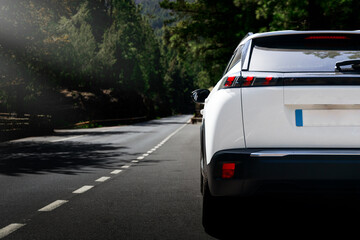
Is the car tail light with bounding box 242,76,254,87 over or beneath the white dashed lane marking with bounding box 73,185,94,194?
over

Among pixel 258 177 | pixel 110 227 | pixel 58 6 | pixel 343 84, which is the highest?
pixel 58 6

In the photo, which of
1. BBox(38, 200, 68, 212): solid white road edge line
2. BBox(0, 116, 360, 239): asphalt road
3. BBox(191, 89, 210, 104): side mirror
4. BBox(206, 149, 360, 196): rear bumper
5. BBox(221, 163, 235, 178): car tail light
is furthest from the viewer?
BBox(191, 89, 210, 104): side mirror

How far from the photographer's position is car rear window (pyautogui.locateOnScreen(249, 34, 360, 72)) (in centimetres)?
436

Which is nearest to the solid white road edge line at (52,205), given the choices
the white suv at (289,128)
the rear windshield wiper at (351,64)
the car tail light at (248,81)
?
the white suv at (289,128)

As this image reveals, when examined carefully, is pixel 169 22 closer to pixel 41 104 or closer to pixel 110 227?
pixel 41 104

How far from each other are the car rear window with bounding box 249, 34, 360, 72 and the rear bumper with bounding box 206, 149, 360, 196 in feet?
2.43

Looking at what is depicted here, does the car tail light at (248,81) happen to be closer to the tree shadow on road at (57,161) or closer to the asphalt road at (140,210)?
the asphalt road at (140,210)

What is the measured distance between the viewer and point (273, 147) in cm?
414

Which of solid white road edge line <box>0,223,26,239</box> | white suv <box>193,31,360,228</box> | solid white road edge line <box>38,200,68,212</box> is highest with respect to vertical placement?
white suv <box>193,31,360,228</box>

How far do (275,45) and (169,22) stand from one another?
29369 millimetres

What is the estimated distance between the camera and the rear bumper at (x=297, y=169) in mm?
4031

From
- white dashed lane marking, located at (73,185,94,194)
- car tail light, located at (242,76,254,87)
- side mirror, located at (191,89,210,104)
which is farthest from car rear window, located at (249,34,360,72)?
white dashed lane marking, located at (73,185,94,194)

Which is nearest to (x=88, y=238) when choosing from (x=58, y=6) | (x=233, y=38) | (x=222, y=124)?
(x=222, y=124)

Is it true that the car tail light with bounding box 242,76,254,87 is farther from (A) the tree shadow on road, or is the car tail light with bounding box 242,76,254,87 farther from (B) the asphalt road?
(A) the tree shadow on road
